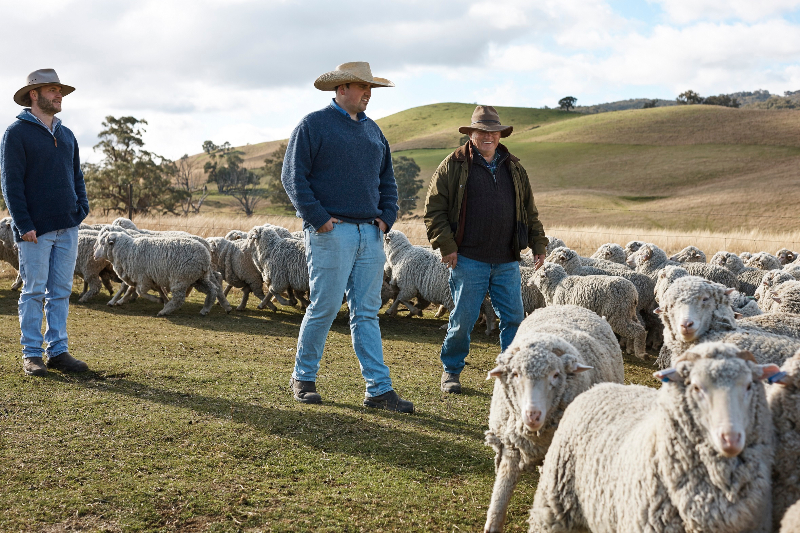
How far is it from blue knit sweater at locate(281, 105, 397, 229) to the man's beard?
8.10 feet

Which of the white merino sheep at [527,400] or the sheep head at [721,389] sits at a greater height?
the sheep head at [721,389]

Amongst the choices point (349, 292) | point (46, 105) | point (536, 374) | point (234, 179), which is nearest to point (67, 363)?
point (46, 105)

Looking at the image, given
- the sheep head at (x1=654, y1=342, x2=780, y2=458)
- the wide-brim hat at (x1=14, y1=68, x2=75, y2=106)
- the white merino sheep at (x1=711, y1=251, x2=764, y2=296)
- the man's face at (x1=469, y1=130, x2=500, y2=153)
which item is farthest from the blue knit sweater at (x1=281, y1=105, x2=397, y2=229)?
the white merino sheep at (x1=711, y1=251, x2=764, y2=296)

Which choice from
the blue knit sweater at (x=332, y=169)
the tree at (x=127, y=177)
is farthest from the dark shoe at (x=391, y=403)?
the tree at (x=127, y=177)

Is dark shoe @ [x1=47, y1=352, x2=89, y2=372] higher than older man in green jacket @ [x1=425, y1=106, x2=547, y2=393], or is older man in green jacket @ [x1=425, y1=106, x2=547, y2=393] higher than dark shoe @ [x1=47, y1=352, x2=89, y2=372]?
older man in green jacket @ [x1=425, y1=106, x2=547, y2=393]

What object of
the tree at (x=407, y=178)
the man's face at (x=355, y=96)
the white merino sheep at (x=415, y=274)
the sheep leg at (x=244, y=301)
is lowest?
the sheep leg at (x=244, y=301)

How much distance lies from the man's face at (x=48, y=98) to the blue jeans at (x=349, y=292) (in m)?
2.79

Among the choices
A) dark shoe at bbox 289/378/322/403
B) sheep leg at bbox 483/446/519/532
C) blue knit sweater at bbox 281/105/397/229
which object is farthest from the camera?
dark shoe at bbox 289/378/322/403

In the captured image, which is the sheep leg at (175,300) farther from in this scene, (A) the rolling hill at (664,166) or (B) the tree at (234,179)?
(B) the tree at (234,179)

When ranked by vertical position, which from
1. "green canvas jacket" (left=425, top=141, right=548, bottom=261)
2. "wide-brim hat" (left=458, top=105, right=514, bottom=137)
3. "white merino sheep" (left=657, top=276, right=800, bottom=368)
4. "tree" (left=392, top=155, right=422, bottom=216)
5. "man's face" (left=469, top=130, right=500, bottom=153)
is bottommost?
"white merino sheep" (left=657, top=276, right=800, bottom=368)

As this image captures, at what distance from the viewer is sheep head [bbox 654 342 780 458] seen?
2293 millimetres

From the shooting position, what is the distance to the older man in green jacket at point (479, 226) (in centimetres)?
578

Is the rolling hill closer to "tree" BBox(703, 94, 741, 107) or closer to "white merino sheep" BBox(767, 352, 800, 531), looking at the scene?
"tree" BBox(703, 94, 741, 107)

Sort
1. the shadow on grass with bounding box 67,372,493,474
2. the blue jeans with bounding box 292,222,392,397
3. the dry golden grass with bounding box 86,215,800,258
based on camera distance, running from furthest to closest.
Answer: the dry golden grass with bounding box 86,215,800,258, the blue jeans with bounding box 292,222,392,397, the shadow on grass with bounding box 67,372,493,474
